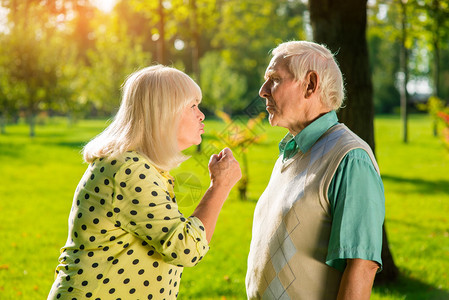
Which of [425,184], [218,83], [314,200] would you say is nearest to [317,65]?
[314,200]

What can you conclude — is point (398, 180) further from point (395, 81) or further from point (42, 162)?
point (395, 81)

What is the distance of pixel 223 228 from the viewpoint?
26.2 ft

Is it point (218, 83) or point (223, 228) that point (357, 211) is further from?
point (218, 83)

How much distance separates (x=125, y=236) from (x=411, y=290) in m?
4.03

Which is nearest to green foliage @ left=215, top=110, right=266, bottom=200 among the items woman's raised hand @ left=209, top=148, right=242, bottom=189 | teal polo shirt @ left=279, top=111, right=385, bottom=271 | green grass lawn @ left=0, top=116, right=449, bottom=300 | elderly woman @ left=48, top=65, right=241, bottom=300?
green grass lawn @ left=0, top=116, right=449, bottom=300

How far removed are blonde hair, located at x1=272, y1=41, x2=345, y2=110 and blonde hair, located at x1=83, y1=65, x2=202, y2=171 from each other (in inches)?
20.3

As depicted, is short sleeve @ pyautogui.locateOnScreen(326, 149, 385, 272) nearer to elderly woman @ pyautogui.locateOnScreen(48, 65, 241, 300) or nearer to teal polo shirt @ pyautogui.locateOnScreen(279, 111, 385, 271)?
teal polo shirt @ pyautogui.locateOnScreen(279, 111, 385, 271)

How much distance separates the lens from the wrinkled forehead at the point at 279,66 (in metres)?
2.26

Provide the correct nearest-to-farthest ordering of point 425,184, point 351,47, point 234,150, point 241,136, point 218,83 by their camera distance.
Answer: point 351,47, point 234,150, point 241,136, point 425,184, point 218,83

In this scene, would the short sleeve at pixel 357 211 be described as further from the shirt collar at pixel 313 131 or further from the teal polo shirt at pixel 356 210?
the shirt collar at pixel 313 131

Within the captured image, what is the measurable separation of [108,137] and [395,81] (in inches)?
2606

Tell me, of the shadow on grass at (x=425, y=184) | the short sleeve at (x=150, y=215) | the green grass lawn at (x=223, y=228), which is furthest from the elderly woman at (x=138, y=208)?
the shadow on grass at (x=425, y=184)

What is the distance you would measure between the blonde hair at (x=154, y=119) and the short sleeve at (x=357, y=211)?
0.72m

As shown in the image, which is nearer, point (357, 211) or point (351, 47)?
point (357, 211)
